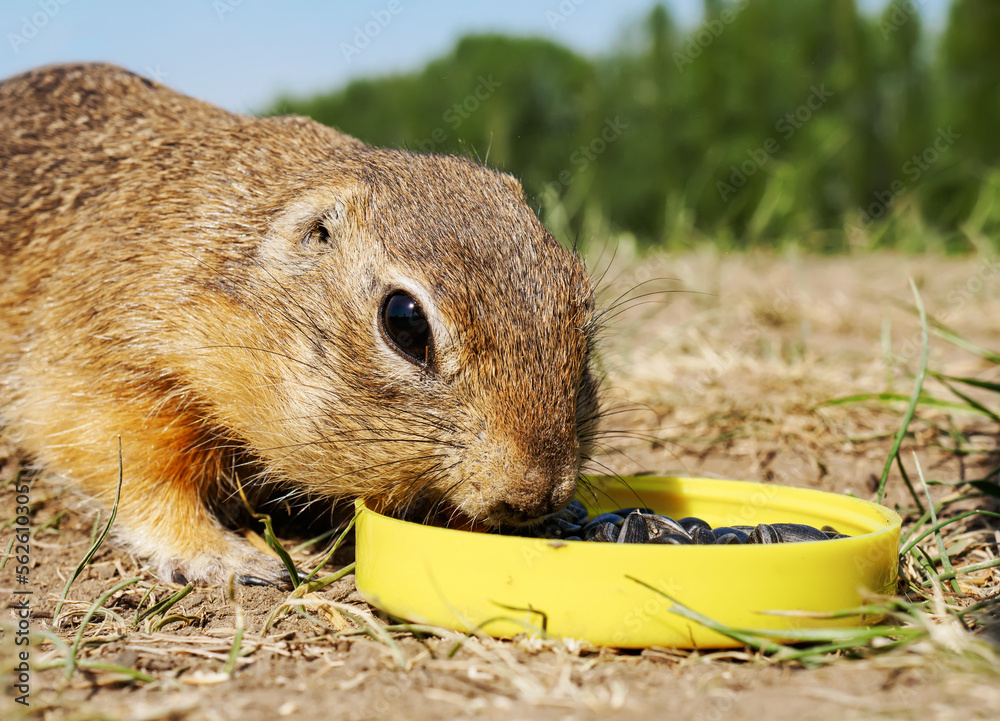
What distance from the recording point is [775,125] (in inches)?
488

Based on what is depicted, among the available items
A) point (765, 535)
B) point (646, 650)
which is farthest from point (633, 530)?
point (646, 650)

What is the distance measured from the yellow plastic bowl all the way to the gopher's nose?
0.56 feet

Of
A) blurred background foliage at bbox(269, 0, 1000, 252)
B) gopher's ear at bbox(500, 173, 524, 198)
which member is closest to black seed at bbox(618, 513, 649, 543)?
gopher's ear at bbox(500, 173, 524, 198)

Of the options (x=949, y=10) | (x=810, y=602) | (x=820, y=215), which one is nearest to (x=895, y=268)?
(x=820, y=215)

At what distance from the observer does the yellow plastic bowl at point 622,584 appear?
275 centimetres

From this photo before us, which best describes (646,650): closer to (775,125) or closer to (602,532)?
(602,532)

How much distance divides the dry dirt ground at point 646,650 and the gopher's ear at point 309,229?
4.18 feet

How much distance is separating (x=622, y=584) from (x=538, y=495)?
1.35 ft

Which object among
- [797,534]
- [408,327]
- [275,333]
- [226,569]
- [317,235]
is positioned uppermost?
[317,235]

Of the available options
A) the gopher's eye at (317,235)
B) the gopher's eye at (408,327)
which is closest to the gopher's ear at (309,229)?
the gopher's eye at (317,235)

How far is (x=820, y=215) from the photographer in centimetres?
1309

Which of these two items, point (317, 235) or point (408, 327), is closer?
point (408, 327)

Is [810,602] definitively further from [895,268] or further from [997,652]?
[895,268]

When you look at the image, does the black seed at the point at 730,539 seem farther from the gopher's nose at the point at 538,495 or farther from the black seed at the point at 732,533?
the gopher's nose at the point at 538,495
